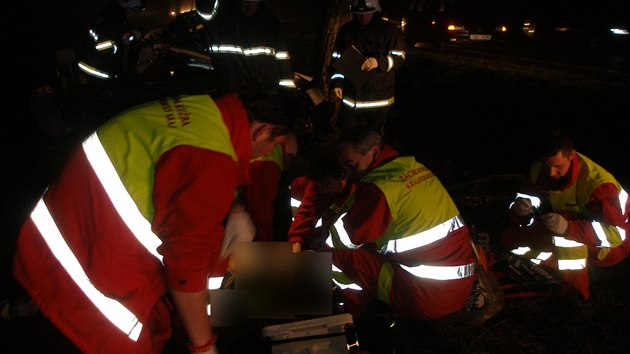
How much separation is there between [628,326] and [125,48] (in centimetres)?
510

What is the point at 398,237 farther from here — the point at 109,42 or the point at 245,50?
the point at 109,42

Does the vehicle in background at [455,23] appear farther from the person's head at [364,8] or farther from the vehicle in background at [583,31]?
the person's head at [364,8]

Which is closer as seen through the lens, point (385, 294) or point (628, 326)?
point (385, 294)

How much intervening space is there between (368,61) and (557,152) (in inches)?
74.0

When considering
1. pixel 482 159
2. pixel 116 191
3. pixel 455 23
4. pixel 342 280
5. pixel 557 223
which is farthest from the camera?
pixel 455 23

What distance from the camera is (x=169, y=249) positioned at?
1.43m

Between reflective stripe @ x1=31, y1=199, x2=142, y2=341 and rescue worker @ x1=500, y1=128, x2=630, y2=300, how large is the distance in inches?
103

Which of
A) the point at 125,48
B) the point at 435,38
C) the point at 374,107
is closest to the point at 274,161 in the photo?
the point at 374,107

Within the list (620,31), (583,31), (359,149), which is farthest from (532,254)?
(583,31)

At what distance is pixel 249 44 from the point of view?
13.1ft

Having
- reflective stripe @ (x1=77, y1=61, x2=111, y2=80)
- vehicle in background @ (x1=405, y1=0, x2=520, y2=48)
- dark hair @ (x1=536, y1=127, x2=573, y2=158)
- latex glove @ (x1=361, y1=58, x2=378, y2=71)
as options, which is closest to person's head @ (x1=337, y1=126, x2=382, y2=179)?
dark hair @ (x1=536, y1=127, x2=573, y2=158)

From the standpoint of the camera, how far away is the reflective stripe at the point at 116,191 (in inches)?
56.9

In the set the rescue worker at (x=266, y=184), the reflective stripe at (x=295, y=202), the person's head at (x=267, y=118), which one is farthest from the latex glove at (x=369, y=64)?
the person's head at (x=267, y=118)

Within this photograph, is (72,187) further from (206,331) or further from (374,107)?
(374,107)
